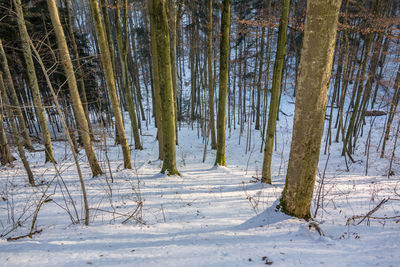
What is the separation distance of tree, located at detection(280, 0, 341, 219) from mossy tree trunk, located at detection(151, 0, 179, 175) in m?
3.84

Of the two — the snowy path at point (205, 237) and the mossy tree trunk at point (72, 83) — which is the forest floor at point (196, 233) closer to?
the snowy path at point (205, 237)

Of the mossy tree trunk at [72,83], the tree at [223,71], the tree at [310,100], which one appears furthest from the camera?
the tree at [223,71]

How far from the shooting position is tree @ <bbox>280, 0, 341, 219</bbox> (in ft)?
8.52

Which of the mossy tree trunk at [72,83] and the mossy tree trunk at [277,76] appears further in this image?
the mossy tree trunk at [277,76]

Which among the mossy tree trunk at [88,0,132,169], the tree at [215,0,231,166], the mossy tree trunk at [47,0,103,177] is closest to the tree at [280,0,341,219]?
the mossy tree trunk at [47,0,103,177]

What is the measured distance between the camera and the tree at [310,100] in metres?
2.60

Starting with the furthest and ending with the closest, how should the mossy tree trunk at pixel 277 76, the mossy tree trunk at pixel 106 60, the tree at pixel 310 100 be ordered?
1. the mossy tree trunk at pixel 106 60
2. the mossy tree trunk at pixel 277 76
3. the tree at pixel 310 100

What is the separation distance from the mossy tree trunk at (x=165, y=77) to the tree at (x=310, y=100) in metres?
3.84

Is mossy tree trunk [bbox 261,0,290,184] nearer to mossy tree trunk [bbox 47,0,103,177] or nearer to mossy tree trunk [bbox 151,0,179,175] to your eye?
mossy tree trunk [bbox 151,0,179,175]

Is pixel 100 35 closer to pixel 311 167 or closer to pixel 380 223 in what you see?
pixel 311 167

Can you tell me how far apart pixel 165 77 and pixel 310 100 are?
4.13 metres

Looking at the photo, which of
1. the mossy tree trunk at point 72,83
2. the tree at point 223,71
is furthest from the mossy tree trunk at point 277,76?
the mossy tree trunk at point 72,83

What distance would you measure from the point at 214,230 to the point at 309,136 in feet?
6.83

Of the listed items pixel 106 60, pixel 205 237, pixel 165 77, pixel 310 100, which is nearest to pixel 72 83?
pixel 106 60
